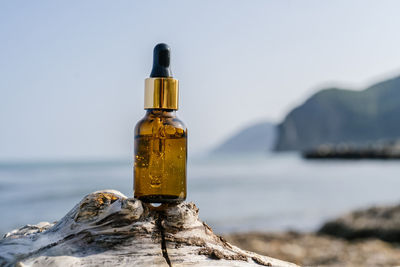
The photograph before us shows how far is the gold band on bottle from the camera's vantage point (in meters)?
2.26

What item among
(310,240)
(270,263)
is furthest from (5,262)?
(310,240)

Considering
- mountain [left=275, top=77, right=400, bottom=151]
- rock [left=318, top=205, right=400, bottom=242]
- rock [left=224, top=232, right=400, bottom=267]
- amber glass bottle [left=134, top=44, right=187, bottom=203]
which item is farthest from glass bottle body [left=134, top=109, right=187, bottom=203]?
mountain [left=275, top=77, right=400, bottom=151]

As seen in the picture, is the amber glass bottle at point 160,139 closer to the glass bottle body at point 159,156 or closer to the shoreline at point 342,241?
the glass bottle body at point 159,156

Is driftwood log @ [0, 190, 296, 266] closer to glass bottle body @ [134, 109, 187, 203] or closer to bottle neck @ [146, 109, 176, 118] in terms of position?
glass bottle body @ [134, 109, 187, 203]

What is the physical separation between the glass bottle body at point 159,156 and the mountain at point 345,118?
131 meters

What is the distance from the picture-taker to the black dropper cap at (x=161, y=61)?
2.26 metres

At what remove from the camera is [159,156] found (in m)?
2.26

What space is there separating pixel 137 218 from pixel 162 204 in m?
0.17

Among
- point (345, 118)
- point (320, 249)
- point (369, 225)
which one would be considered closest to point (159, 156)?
point (320, 249)

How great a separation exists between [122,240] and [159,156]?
44 centimetres

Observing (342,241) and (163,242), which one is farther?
(342,241)

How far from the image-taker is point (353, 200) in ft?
66.4

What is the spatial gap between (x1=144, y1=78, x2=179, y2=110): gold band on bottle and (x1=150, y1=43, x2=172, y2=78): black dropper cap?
0.04 metres

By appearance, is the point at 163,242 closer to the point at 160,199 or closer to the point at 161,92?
the point at 160,199
